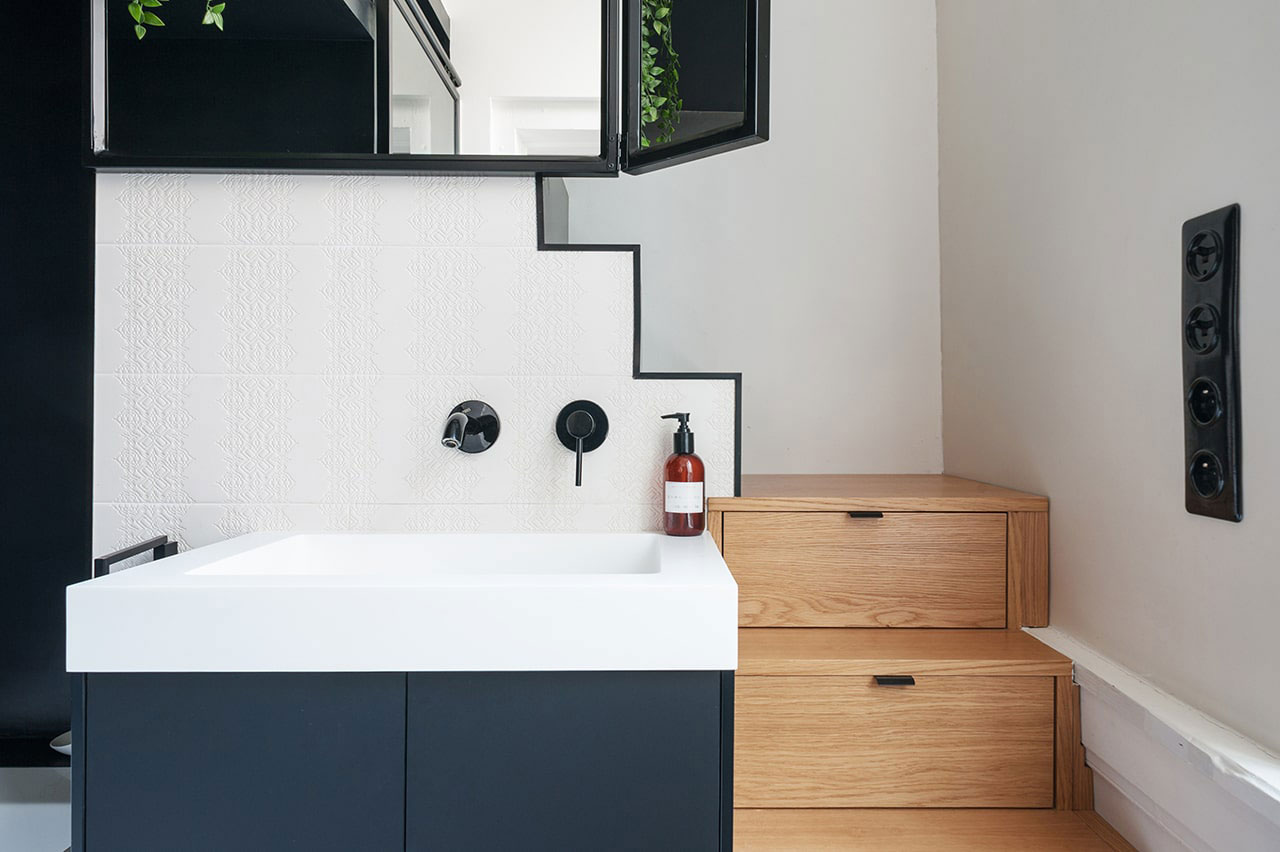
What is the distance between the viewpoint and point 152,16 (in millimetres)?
1231

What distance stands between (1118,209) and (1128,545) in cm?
49

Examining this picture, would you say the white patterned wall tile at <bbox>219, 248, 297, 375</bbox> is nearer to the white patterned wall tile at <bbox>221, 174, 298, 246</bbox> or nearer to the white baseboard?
the white patterned wall tile at <bbox>221, 174, 298, 246</bbox>

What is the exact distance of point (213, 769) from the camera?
847 mm

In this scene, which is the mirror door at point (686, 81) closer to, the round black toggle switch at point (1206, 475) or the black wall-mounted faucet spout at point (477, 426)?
the black wall-mounted faucet spout at point (477, 426)

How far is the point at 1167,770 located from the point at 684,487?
0.73 m

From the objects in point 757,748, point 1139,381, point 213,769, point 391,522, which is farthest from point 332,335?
point 1139,381

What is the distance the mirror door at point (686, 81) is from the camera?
3.83 feet

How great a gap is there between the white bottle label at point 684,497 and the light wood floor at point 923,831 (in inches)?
18.5

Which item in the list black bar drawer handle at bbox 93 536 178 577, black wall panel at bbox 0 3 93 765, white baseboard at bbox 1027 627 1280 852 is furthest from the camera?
black wall panel at bbox 0 3 93 765

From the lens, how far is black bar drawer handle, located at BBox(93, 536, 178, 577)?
1029mm

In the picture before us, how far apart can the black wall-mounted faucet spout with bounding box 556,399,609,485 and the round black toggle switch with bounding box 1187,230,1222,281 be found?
2.76 ft

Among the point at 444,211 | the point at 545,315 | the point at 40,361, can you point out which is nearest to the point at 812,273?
the point at 545,315

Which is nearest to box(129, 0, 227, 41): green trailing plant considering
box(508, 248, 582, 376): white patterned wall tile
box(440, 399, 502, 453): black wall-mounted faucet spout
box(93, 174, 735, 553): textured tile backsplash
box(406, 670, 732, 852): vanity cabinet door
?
box(93, 174, 735, 553): textured tile backsplash

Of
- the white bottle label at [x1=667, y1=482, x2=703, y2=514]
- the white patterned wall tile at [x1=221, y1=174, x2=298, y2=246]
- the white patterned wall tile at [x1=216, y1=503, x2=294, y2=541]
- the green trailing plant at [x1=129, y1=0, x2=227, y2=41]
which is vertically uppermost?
the green trailing plant at [x1=129, y1=0, x2=227, y2=41]
